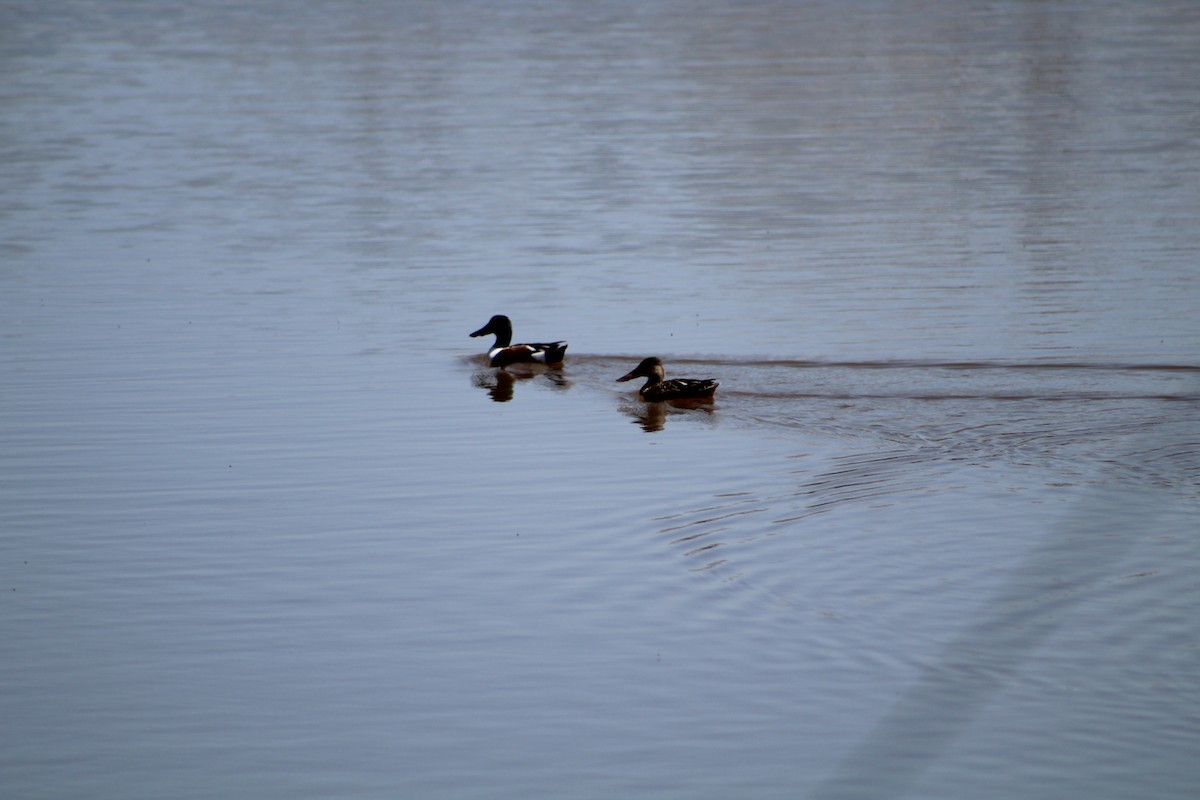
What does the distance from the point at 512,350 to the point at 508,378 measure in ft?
0.83

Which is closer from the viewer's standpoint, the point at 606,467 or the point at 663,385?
the point at 606,467

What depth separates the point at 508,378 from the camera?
613 inches

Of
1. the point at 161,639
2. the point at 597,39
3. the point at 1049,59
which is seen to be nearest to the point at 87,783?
the point at 161,639

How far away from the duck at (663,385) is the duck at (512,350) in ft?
3.44

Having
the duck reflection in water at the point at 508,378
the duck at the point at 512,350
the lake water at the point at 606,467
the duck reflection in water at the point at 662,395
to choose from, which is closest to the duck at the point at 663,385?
the duck reflection in water at the point at 662,395

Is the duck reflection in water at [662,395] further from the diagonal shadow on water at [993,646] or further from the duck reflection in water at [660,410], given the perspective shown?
the diagonal shadow on water at [993,646]

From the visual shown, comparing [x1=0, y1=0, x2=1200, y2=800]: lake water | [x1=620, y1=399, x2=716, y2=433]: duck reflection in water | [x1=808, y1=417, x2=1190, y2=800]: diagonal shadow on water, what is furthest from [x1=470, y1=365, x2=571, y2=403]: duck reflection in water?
[x1=808, y1=417, x2=1190, y2=800]: diagonal shadow on water

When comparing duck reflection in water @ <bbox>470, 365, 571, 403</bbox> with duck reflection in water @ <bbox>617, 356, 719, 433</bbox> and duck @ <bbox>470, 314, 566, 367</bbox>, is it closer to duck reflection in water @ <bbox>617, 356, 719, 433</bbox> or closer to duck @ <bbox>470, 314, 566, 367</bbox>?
duck @ <bbox>470, 314, 566, 367</bbox>

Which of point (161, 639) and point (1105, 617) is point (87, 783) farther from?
point (1105, 617)

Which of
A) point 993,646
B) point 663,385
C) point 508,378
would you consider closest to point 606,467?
point 663,385

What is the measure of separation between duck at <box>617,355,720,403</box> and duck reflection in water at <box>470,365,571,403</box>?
899mm

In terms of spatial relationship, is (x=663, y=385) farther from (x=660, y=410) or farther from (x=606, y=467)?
(x=606, y=467)

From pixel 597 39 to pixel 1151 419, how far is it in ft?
127

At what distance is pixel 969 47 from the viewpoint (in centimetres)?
4362
